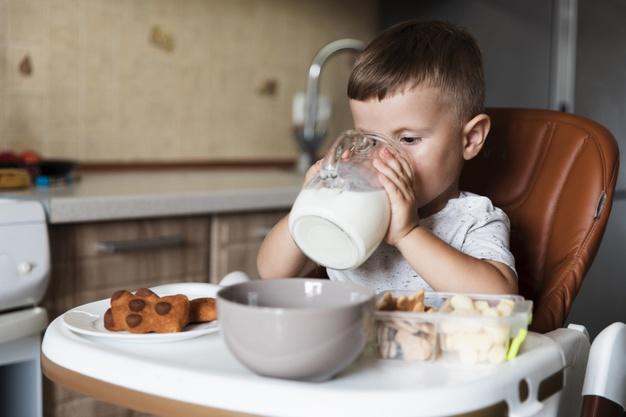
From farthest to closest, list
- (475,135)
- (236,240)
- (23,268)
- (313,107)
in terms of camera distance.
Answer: (313,107) < (236,240) < (23,268) < (475,135)

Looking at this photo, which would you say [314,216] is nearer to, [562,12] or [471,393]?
[471,393]

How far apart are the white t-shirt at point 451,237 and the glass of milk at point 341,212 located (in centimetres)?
28

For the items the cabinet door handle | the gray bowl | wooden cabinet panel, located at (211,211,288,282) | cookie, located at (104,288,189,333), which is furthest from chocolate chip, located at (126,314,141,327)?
wooden cabinet panel, located at (211,211,288,282)

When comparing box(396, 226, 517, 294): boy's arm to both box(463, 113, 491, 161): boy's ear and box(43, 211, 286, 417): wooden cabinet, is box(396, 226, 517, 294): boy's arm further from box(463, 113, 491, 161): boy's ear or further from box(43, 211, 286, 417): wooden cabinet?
box(43, 211, 286, 417): wooden cabinet

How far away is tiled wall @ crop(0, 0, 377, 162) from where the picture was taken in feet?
7.11

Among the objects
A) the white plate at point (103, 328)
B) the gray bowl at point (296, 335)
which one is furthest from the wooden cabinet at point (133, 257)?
the gray bowl at point (296, 335)

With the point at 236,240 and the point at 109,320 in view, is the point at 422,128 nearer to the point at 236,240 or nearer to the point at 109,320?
the point at 109,320

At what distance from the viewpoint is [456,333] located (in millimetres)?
749

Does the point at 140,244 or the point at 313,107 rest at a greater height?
the point at 313,107

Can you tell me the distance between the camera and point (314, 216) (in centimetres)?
85

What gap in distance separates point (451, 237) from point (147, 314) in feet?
1.71

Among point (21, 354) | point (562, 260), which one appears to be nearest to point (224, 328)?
point (562, 260)

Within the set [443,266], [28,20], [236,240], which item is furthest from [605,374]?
[28,20]

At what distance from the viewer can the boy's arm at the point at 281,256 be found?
3.69 feet
